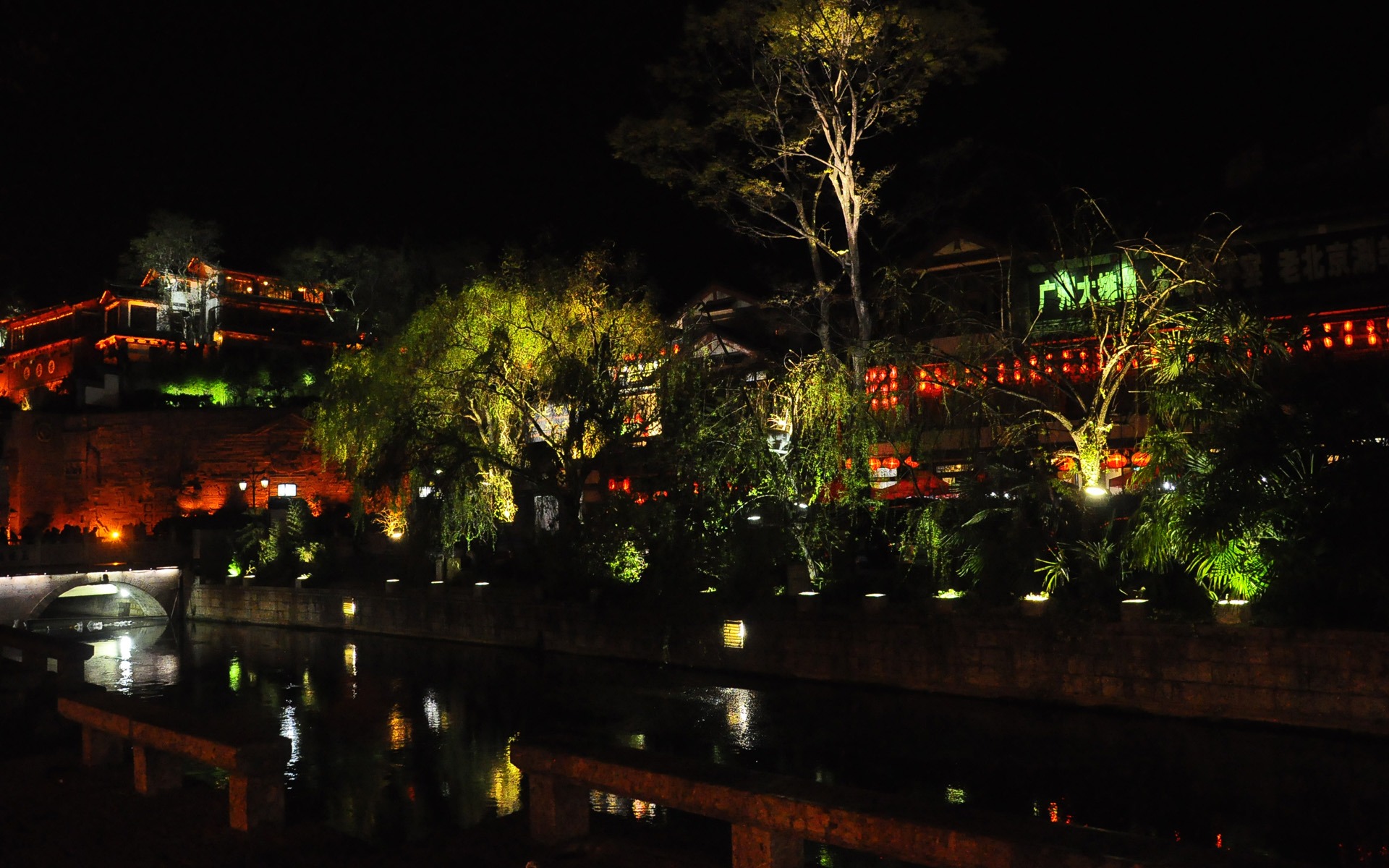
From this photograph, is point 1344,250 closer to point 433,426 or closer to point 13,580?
point 433,426

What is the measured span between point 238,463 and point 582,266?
27910 mm

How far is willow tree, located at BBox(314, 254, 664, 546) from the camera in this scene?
22016 millimetres

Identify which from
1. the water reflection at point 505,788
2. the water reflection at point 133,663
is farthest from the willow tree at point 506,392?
the water reflection at point 505,788

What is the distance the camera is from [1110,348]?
18422 millimetres

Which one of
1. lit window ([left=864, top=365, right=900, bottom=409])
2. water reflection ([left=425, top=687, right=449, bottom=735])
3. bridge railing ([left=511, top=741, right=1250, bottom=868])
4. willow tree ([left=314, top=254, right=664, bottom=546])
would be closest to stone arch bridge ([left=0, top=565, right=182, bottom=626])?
willow tree ([left=314, top=254, right=664, bottom=546])

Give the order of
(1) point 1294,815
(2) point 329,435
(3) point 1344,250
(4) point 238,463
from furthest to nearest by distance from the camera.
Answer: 1. (4) point 238,463
2. (2) point 329,435
3. (3) point 1344,250
4. (1) point 1294,815

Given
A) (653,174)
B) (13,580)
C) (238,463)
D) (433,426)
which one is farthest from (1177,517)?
(238,463)

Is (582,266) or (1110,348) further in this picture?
(582,266)

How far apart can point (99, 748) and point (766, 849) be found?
5.94 meters

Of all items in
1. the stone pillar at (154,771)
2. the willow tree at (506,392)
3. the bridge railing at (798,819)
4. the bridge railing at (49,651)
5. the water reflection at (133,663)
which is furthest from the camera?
the willow tree at (506,392)

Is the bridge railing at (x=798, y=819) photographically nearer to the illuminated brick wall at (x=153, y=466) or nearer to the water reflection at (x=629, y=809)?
the water reflection at (x=629, y=809)

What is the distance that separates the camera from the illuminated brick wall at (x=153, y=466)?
47.0 m

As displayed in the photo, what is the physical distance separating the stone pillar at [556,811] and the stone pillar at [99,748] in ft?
13.7

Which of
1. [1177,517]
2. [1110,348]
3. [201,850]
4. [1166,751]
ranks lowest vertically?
[1166,751]
